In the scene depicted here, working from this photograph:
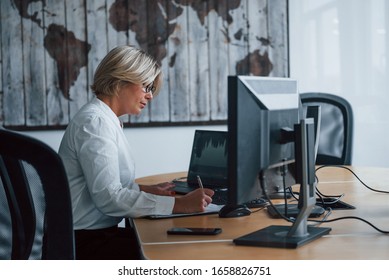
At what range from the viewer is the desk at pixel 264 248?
1481 mm

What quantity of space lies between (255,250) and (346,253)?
8.0 inches

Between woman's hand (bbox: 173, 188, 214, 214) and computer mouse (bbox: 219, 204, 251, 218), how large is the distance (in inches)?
2.3

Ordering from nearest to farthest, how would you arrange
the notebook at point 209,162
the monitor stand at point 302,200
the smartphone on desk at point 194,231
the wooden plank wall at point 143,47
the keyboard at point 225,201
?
the monitor stand at point 302,200 < the smartphone on desk at point 194,231 < the keyboard at point 225,201 < the notebook at point 209,162 < the wooden plank wall at point 143,47

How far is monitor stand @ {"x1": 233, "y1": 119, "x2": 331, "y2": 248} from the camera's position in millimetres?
1569

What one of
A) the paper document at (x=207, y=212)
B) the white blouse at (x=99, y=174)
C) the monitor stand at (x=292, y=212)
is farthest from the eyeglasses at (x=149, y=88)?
the monitor stand at (x=292, y=212)

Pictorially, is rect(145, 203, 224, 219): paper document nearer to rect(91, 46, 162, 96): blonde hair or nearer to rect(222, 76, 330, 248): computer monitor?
rect(222, 76, 330, 248): computer monitor

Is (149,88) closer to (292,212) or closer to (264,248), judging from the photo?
(292,212)

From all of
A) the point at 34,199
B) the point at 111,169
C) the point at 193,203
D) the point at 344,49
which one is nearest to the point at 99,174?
the point at 111,169

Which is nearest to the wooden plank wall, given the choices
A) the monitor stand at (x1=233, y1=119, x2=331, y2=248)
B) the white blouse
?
the white blouse

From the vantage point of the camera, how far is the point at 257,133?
60.0 inches

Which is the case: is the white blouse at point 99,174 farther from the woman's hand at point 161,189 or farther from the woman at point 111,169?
the woman's hand at point 161,189

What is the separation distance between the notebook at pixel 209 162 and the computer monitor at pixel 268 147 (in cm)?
78

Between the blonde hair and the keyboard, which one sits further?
the blonde hair
